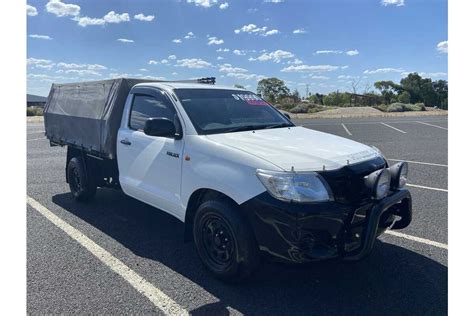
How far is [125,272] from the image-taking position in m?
3.67

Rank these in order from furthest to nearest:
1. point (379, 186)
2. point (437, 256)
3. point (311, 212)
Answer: point (437, 256) < point (379, 186) < point (311, 212)

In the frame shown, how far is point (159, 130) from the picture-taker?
3676 mm

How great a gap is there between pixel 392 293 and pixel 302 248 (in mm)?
1051

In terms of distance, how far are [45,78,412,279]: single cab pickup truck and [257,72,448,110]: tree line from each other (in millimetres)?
49324

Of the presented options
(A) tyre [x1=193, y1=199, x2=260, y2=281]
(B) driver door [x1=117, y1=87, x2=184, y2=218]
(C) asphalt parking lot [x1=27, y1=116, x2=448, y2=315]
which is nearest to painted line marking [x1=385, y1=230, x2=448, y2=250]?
(C) asphalt parking lot [x1=27, y1=116, x2=448, y2=315]

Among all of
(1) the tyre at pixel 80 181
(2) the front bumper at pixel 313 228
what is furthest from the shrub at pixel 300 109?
(2) the front bumper at pixel 313 228

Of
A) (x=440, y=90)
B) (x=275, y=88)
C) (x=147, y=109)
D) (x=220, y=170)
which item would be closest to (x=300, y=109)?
(x=275, y=88)

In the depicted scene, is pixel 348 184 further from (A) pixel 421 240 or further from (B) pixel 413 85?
(B) pixel 413 85

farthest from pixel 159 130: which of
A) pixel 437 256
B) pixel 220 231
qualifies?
pixel 437 256

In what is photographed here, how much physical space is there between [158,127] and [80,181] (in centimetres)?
280

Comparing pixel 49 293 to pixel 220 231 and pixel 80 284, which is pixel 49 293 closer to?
pixel 80 284

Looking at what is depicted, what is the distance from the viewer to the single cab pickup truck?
294 cm

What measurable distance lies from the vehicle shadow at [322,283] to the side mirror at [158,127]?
4.37 ft

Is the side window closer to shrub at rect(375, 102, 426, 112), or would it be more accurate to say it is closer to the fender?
the fender
